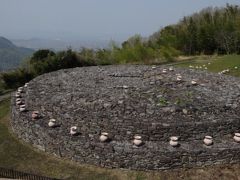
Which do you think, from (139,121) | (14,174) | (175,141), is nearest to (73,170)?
(14,174)

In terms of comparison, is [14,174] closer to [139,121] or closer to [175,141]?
[139,121]

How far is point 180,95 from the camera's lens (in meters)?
21.5

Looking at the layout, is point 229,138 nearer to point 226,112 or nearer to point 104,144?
point 226,112

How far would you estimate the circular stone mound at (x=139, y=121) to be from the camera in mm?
17109

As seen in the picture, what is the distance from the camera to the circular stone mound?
17.1m

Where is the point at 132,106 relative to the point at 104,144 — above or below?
above

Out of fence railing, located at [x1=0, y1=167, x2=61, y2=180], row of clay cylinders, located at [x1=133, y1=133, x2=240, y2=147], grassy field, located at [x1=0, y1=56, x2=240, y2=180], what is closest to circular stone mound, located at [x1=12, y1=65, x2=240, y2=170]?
row of clay cylinders, located at [x1=133, y1=133, x2=240, y2=147]

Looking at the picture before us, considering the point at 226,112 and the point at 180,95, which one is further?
the point at 180,95

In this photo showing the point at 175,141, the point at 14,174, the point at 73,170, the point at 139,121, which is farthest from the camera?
the point at 139,121

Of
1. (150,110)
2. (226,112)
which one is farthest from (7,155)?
(226,112)

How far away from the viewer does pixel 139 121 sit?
18438 millimetres

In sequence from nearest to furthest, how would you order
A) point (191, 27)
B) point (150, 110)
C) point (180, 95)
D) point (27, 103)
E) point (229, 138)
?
point (229, 138)
point (150, 110)
point (180, 95)
point (27, 103)
point (191, 27)

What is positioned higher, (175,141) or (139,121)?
(139,121)

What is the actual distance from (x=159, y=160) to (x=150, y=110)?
143 inches
